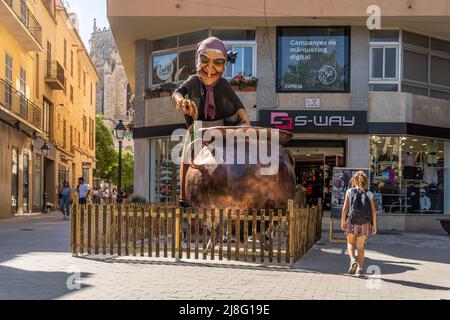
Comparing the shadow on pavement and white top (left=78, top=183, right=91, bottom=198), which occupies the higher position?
white top (left=78, top=183, right=91, bottom=198)

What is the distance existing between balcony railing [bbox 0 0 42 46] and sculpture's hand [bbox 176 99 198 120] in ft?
53.8

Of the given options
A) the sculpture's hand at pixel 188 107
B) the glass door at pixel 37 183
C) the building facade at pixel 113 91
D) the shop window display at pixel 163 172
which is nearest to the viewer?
the sculpture's hand at pixel 188 107

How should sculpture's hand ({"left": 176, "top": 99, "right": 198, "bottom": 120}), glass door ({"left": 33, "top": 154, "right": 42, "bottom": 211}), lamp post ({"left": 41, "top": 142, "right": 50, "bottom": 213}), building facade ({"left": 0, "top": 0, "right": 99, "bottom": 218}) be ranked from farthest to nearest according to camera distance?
glass door ({"left": 33, "top": 154, "right": 42, "bottom": 211})
lamp post ({"left": 41, "top": 142, "right": 50, "bottom": 213})
building facade ({"left": 0, "top": 0, "right": 99, "bottom": 218})
sculpture's hand ({"left": 176, "top": 99, "right": 198, "bottom": 120})

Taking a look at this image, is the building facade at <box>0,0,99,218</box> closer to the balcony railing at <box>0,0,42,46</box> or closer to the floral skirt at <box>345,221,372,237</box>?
the balcony railing at <box>0,0,42,46</box>

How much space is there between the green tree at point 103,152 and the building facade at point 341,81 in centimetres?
4504

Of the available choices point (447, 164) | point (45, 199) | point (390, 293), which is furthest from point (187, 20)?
point (45, 199)

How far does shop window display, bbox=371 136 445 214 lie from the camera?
795 inches

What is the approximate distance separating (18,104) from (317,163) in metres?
13.6

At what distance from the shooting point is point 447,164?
70.0ft

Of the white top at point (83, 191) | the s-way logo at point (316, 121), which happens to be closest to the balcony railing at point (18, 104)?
the white top at point (83, 191)

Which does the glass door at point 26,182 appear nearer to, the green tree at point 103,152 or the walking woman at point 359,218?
the walking woman at point 359,218

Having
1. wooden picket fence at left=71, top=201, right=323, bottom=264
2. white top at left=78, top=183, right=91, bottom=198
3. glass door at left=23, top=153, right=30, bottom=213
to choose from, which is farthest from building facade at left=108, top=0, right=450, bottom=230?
glass door at left=23, top=153, right=30, bottom=213

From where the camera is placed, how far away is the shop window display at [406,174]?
20.2 meters
